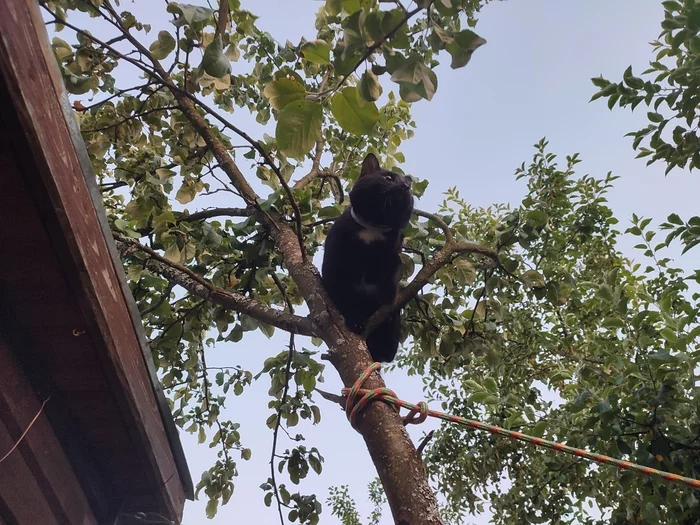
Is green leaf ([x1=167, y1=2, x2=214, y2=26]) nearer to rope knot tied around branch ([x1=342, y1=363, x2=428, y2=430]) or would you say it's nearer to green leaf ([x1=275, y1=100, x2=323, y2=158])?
green leaf ([x1=275, y1=100, x2=323, y2=158])

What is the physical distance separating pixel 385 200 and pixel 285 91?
1606 mm

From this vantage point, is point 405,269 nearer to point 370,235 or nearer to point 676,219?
point 370,235

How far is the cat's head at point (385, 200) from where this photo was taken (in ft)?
8.55

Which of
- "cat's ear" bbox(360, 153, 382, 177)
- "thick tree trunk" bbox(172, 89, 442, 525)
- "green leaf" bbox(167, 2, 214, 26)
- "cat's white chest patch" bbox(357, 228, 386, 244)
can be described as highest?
"cat's ear" bbox(360, 153, 382, 177)

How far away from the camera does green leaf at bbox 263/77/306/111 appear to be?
3.49 ft

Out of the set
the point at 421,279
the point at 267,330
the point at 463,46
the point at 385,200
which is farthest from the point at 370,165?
the point at 463,46

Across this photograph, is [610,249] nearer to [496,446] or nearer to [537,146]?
[537,146]

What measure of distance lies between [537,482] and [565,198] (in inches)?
73.7

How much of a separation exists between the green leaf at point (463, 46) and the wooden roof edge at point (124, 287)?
0.72 meters

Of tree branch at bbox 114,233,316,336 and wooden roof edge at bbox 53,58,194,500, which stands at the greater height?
tree branch at bbox 114,233,316,336

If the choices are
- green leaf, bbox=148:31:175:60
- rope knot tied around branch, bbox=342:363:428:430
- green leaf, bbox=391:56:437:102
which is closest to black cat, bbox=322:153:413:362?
rope knot tied around branch, bbox=342:363:428:430

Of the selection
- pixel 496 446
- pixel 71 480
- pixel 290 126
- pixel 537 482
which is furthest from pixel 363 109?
pixel 537 482

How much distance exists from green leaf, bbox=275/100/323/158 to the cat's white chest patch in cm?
143

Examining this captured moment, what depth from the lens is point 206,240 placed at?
2127 mm
